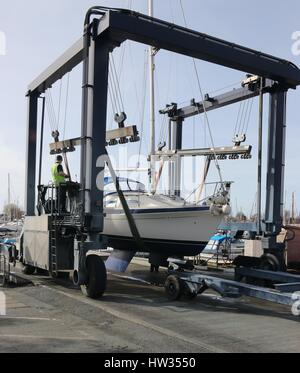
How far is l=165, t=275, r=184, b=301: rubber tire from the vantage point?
934cm

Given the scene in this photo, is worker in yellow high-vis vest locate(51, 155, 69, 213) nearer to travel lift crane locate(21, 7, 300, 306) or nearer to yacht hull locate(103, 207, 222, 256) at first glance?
travel lift crane locate(21, 7, 300, 306)

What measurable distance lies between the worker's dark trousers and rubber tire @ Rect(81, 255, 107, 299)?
249cm

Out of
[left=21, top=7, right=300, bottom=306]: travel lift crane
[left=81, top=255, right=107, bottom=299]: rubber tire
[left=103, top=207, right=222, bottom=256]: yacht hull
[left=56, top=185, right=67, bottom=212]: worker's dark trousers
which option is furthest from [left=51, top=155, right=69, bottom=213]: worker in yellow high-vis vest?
[left=81, top=255, right=107, bottom=299]: rubber tire

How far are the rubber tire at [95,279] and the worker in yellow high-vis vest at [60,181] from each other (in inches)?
100.0

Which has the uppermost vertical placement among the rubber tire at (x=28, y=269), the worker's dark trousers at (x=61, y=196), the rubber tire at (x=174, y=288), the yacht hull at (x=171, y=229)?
the worker's dark trousers at (x=61, y=196)

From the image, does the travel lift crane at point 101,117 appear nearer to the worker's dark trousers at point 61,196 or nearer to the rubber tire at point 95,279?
the rubber tire at point 95,279

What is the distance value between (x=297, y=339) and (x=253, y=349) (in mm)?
890

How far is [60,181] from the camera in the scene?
11812mm

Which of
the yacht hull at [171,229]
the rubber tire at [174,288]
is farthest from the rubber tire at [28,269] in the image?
the rubber tire at [174,288]

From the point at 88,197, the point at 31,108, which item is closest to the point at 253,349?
the point at 88,197

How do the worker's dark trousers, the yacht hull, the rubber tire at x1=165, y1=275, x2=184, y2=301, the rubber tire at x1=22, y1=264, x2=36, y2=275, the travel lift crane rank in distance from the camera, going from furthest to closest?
1. the rubber tire at x1=22, y1=264, x2=36, y2=275
2. the yacht hull
3. the worker's dark trousers
4. the travel lift crane
5. the rubber tire at x1=165, y1=275, x2=184, y2=301

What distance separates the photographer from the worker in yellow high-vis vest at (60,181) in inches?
460
